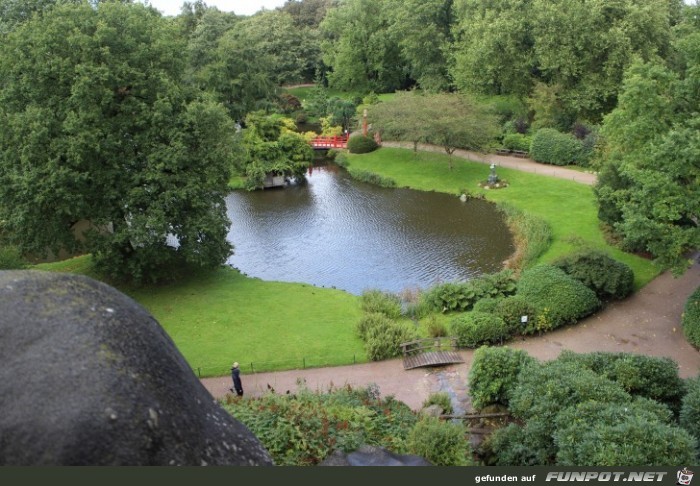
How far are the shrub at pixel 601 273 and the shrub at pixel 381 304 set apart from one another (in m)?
6.83

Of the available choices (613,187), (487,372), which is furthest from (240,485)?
(613,187)

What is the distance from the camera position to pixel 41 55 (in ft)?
79.7

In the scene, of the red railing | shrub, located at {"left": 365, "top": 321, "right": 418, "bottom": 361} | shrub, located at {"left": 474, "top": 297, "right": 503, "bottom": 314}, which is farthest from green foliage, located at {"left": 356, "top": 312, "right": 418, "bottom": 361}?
the red railing

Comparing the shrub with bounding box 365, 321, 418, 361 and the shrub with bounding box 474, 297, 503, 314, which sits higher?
the shrub with bounding box 474, 297, 503, 314

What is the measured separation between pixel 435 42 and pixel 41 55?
40.1 m

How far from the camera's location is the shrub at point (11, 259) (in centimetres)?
2397

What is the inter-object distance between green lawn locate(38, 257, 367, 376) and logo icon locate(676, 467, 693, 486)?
13.2 metres

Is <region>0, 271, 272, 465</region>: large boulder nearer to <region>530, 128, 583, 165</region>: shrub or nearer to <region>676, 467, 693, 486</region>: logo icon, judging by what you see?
<region>676, 467, 693, 486</region>: logo icon

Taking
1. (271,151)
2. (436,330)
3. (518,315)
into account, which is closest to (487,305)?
(518,315)

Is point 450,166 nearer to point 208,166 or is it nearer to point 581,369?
point 208,166

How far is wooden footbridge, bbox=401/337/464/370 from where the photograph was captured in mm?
21141

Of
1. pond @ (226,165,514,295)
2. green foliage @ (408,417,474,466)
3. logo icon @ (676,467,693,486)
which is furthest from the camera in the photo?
pond @ (226,165,514,295)

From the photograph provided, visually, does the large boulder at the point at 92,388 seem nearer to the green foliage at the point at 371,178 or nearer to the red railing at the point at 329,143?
the green foliage at the point at 371,178

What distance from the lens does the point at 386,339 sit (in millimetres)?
21984
